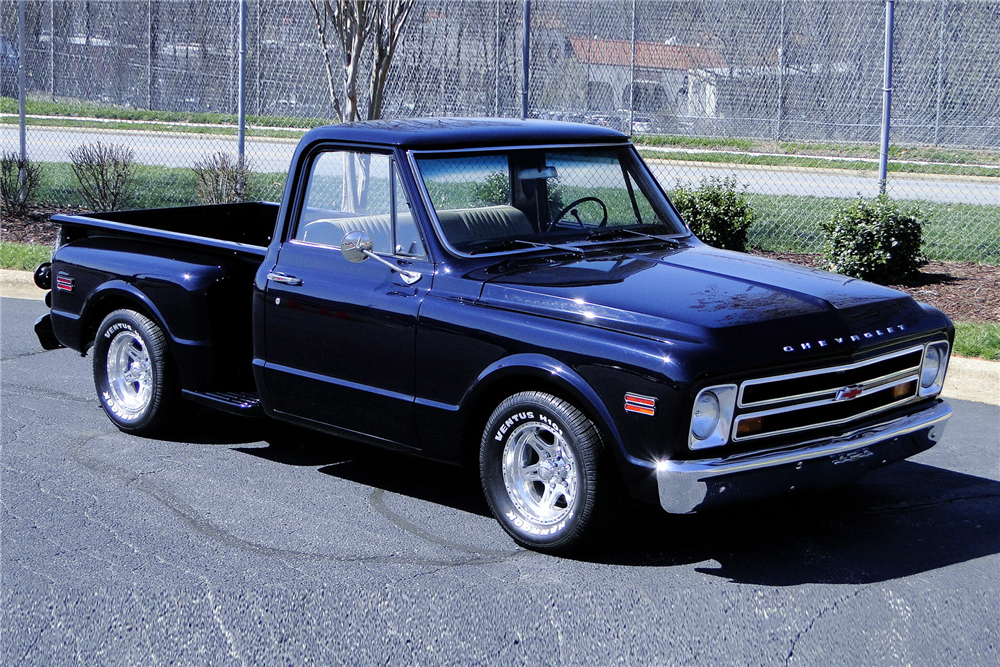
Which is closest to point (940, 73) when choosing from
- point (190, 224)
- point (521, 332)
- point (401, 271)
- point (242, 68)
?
point (242, 68)

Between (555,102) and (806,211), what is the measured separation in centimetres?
310

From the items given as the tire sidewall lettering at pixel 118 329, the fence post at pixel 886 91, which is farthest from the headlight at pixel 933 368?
the fence post at pixel 886 91

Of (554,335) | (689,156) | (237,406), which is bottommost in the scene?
(237,406)

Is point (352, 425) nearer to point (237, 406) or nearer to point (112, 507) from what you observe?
point (237, 406)

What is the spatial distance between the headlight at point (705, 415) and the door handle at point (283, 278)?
2291 mm

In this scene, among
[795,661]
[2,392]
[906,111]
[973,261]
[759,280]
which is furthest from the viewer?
[906,111]

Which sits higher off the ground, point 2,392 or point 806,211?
point 806,211

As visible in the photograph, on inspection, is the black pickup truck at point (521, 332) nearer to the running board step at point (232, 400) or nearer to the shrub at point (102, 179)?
the running board step at point (232, 400)

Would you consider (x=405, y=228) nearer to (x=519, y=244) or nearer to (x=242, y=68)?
(x=519, y=244)

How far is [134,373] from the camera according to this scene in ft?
22.5

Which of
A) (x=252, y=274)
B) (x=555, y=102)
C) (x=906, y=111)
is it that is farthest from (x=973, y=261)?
(x=252, y=274)

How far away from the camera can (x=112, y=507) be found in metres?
5.57

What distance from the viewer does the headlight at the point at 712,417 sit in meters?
4.50

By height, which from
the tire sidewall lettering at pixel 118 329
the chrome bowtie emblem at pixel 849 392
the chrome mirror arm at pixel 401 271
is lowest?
the tire sidewall lettering at pixel 118 329
